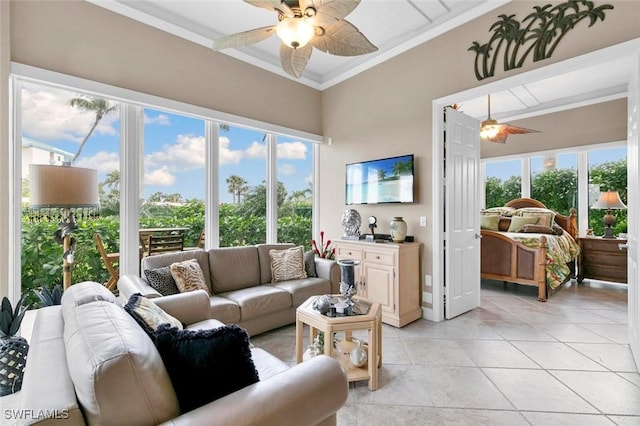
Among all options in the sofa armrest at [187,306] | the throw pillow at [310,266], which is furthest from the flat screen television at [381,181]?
the sofa armrest at [187,306]

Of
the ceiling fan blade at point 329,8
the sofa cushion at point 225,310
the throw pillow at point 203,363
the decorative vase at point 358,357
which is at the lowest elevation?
the decorative vase at point 358,357

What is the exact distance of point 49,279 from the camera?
2799 millimetres

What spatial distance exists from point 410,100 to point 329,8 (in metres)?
2.19

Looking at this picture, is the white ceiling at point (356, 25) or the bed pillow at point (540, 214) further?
the bed pillow at point (540, 214)

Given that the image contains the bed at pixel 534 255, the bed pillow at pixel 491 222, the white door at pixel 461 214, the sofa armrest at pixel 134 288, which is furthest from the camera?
the bed pillow at pixel 491 222

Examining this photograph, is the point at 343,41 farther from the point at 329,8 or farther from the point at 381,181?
the point at 381,181

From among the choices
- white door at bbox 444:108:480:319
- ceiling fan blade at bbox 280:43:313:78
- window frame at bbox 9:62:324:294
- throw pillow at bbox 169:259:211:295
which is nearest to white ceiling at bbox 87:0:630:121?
window frame at bbox 9:62:324:294

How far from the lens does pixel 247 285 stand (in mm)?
3354

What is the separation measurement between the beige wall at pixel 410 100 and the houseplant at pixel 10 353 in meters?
3.50

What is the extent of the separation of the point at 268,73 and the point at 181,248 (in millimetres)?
2649

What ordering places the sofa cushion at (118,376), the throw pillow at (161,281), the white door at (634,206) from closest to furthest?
the sofa cushion at (118,376)
the white door at (634,206)
the throw pillow at (161,281)

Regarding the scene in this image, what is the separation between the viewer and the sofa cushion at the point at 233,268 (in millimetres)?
3186

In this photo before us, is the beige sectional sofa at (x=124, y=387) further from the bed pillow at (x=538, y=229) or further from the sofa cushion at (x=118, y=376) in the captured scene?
the bed pillow at (x=538, y=229)

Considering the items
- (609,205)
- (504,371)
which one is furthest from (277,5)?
(609,205)
